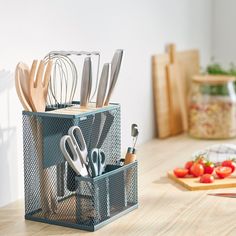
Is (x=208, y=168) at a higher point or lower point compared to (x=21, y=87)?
lower

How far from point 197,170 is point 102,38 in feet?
1.53

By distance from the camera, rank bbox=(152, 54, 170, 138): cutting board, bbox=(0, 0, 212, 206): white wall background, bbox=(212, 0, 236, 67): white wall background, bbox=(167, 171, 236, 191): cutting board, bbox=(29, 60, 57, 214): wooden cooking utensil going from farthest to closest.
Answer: bbox=(212, 0, 236, 67): white wall background, bbox=(152, 54, 170, 138): cutting board, bbox=(167, 171, 236, 191): cutting board, bbox=(0, 0, 212, 206): white wall background, bbox=(29, 60, 57, 214): wooden cooking utensil

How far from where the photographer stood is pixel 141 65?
208 centimetres

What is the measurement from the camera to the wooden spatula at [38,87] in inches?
52.0

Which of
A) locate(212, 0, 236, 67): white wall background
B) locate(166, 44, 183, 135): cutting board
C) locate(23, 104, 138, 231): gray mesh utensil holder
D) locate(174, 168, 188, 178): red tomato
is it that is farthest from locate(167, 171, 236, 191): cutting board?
locate(212, 0, 236, 67): white wall background

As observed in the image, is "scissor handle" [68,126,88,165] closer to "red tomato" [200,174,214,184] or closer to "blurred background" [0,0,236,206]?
"blurred background" [0,0,236,206]

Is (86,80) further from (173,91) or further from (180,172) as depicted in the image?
(173,91)

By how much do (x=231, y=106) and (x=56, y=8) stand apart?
80 centimetres

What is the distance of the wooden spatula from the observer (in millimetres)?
1321

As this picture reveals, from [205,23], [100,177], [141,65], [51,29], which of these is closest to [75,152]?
[100,177]

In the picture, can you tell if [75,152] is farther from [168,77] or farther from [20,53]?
[168,77]

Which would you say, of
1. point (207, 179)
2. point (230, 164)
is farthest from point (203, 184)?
point (230, 164)

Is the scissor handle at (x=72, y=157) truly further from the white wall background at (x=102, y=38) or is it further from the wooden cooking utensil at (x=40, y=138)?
the white wall background at (x=102, y=38)

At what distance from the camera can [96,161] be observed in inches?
51.6
